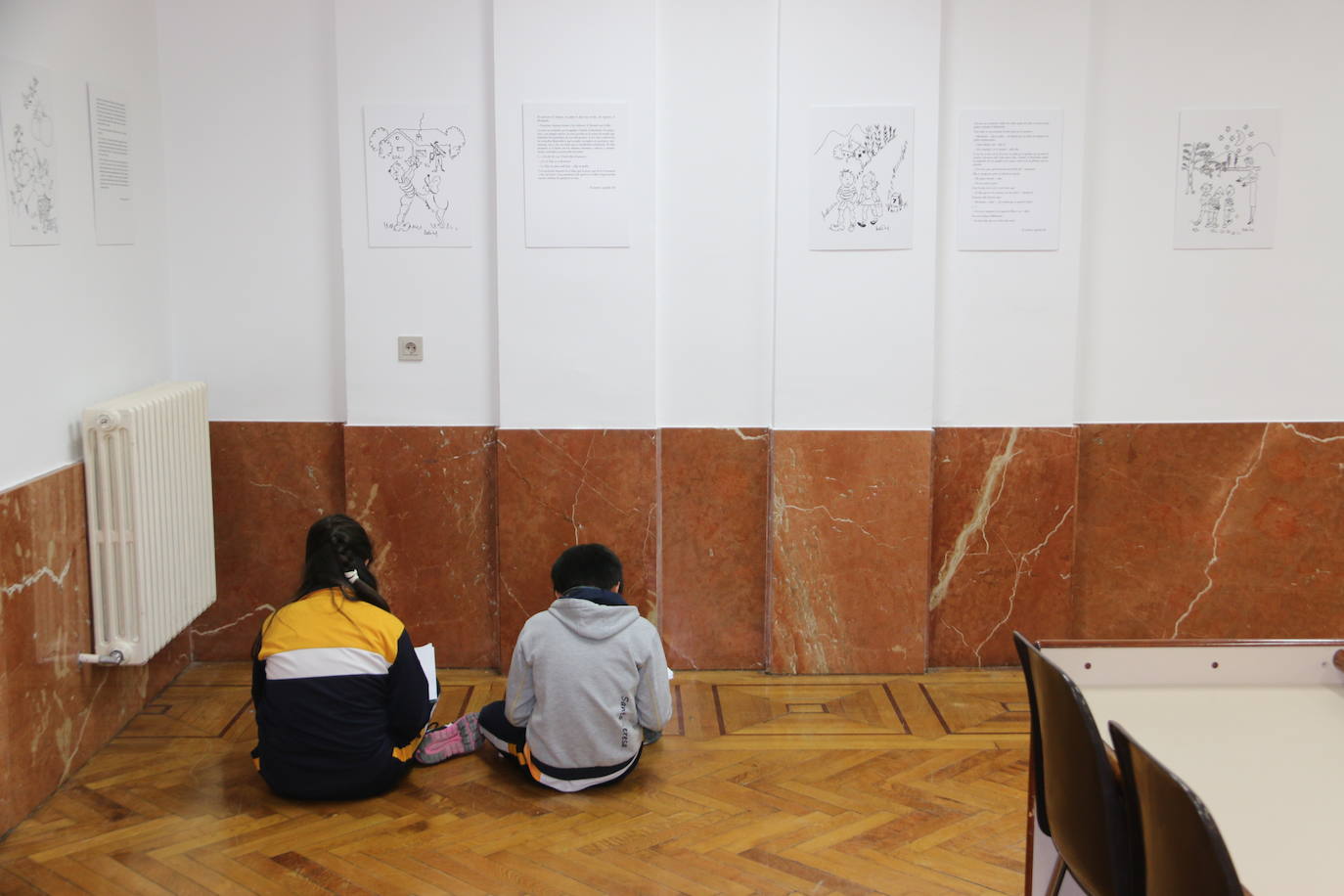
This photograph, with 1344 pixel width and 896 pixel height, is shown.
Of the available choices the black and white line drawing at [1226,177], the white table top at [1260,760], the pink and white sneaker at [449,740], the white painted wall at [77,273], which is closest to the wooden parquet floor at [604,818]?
the pink and white sneaker at [449,740]

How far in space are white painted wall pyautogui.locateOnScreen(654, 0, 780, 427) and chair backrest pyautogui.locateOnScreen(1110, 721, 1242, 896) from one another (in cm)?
249

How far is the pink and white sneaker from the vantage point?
3600mm

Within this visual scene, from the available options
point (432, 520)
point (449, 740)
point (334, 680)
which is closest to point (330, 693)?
point (334, 680)

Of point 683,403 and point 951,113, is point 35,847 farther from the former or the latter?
point 951,113

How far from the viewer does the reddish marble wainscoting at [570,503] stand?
4203mm

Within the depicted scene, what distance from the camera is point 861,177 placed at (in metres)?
Answer: 4.15

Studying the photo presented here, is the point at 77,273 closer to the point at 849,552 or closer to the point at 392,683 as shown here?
the point at 392,683

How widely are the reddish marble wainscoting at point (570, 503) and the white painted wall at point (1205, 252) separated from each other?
1.61m

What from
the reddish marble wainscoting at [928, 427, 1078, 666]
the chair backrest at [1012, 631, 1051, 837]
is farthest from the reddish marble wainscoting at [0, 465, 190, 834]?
the reddish marble wainscoting at [928, 427, 1078, 666]

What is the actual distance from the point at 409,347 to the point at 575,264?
25.3 inches

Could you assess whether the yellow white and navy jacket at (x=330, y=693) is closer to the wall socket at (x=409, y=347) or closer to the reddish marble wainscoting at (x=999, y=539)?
the wall socket at (x=409, y=347)

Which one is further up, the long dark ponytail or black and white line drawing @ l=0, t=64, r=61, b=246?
black and white line drawing @ l=0, t=64, r=61, b=246

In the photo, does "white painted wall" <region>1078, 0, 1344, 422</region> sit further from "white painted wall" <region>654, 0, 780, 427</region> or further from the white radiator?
the white radiator

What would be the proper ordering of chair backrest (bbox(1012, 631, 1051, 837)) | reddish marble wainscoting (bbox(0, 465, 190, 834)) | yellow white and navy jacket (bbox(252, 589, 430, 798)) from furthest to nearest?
yellow white and navy jacket (bbox(252, 589, 430, 798)), reddish marble wainscoting (bbox(0, 465, 190, 834)), chair backrest (bbox(1012, 631, 1051, 837))
